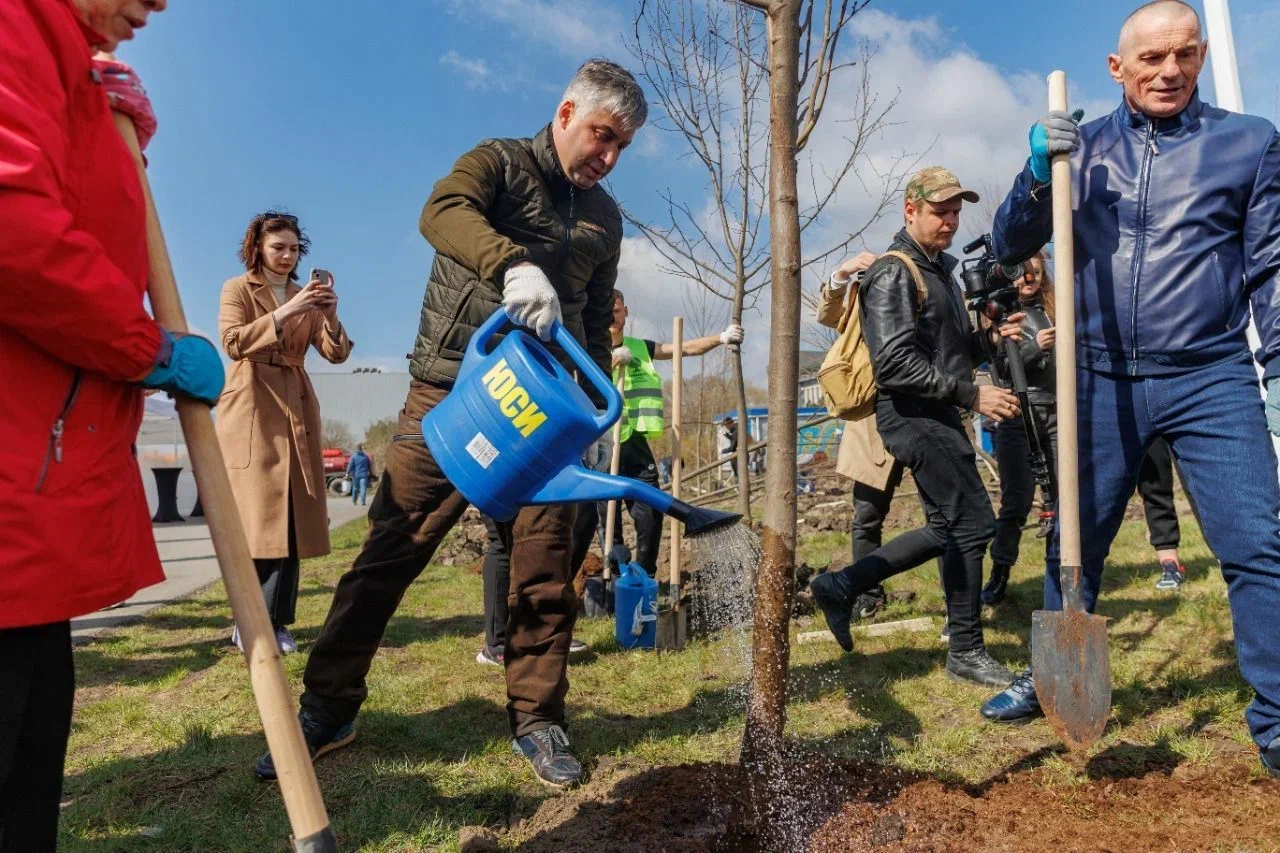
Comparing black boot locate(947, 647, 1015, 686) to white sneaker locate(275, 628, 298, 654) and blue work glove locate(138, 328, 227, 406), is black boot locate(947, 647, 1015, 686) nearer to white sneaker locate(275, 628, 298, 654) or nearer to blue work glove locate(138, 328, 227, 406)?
blue work glove locate(138, 328, 227, 406)

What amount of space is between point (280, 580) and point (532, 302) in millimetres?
2640

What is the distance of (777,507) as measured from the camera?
2209 mm

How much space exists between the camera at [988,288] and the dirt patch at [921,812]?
2.21 metres

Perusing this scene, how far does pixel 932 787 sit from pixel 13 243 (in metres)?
2.31

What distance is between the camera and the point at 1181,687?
3.20 m

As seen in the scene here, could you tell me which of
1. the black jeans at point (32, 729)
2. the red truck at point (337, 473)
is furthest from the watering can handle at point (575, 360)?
the red truck at point (337, 473)

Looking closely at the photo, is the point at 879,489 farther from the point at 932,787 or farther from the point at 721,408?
the point at 721,408

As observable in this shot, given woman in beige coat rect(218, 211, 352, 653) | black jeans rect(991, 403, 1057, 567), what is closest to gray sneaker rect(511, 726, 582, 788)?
woman in beige coat rect(218, 211, 352, 653)

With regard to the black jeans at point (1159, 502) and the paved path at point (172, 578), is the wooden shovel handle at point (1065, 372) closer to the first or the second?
the paved path at point (172, 578)

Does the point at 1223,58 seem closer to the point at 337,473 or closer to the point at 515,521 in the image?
the point at 515,521

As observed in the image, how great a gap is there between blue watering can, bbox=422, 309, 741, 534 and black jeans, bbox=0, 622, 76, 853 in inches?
33.2

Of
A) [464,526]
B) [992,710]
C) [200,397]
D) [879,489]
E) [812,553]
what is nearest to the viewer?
[200,397]

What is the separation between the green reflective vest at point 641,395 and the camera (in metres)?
5.59

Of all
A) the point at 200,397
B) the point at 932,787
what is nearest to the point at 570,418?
the point at 200,397
